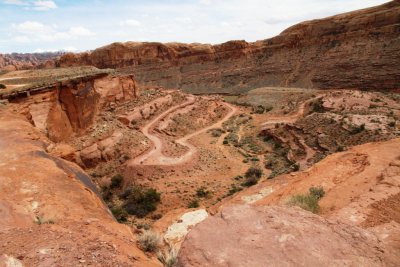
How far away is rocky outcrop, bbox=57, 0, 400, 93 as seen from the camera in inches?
1990

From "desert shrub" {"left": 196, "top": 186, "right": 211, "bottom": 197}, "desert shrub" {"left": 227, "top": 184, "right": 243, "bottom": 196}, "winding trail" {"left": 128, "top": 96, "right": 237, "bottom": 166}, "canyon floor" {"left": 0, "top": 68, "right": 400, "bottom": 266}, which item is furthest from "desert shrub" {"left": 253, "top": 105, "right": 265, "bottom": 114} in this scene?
"desert shrub" {"left": 196, "top": 186, "right": 211, "bottom": 197}

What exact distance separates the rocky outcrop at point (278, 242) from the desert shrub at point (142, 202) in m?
14.2

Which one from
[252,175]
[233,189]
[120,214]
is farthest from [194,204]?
[252,175]

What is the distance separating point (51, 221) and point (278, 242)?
5077 mm

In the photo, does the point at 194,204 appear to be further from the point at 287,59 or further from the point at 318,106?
the point at 287,59

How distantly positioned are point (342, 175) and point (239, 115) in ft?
99.1

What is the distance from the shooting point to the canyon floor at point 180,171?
520 cm

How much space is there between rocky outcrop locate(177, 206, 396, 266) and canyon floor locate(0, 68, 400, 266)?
0.02m

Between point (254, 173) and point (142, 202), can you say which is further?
point (254, 173)

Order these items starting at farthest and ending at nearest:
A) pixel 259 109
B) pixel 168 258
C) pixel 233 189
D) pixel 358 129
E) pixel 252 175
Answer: pixel 259 109, pixel 358 129, pixel 252 175, pixel 233 189, pixel 168 258

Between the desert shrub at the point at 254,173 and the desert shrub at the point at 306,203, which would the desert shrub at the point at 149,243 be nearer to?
the desert shrub at the point at 306,203

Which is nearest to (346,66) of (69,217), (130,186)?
(130,186)

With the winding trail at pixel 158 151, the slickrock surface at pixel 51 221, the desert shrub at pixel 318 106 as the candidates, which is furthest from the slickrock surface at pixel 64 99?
the desert shrub at pixel 318 106

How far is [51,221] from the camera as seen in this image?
693 cm
